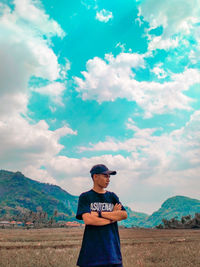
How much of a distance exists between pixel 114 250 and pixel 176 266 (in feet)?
24.3

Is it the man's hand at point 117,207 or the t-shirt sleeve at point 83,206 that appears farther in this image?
the man's hand at point 117,207

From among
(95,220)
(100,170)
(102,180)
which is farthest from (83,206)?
(100,170)

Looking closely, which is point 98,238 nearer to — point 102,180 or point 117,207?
point 117,207

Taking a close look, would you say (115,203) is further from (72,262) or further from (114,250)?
(72,262)

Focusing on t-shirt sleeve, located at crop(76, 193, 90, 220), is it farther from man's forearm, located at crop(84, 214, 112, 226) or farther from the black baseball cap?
the black baseball cap

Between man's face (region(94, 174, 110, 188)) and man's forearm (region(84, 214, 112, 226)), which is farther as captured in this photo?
man's face (region(94, 174, 110, 188))

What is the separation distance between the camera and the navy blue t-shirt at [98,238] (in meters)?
4.51

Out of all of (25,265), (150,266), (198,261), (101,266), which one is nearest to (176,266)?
(150,266)

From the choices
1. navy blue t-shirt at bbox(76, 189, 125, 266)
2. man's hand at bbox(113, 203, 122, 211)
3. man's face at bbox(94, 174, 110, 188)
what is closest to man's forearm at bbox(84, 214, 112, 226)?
navy blue t-shirt at bbox(76, 189, 125, 266)

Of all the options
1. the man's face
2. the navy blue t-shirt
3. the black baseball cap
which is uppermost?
the black baseball cap

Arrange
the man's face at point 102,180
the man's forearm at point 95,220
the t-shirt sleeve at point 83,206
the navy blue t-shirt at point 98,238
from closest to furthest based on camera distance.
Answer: the navy blue t-shirt at point 98,238
the man's forearm at point 95,220
the t-shirt sleeve at point 83,206
the man's face at point 102,180

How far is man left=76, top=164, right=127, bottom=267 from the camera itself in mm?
4527

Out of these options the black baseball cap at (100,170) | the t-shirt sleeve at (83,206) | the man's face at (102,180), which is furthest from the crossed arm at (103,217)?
the black baseball cap at (100,170)

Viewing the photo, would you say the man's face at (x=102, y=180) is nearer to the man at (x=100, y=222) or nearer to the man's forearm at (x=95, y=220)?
the man at (x=100, y=222)
